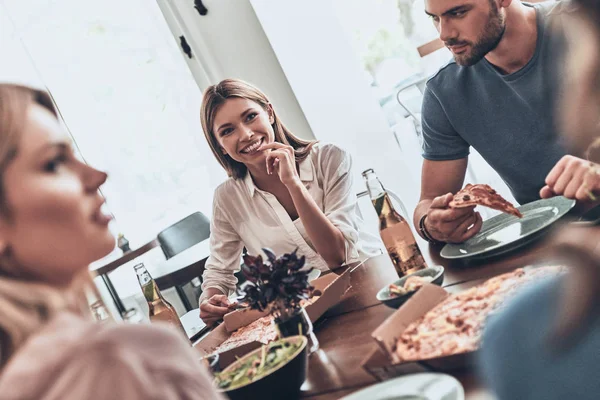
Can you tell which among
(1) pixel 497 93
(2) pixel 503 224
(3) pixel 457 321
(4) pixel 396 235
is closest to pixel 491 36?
(1) pixel 497 93

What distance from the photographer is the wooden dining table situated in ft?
3.32

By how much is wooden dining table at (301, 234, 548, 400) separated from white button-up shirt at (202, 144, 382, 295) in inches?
28.4

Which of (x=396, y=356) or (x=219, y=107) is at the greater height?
(x=219, y=107)

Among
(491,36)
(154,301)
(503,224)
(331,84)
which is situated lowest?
(503,224)

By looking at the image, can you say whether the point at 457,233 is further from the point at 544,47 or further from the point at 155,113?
the point at 155,113

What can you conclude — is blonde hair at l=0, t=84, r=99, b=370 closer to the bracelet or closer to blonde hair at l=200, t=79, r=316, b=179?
the bracelet

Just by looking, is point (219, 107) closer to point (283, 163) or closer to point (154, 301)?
point (283, 163)

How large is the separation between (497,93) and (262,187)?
1048mm

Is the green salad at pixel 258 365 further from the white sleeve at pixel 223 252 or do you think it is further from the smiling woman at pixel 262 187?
the white sleeve at pixel 223 252

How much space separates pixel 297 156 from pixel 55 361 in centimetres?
215

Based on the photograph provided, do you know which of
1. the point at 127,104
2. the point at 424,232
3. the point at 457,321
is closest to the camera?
the point at 457,321

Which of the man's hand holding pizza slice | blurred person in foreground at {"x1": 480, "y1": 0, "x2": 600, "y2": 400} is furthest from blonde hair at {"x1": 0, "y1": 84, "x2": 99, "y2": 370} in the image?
the man's hand holding pizza slice

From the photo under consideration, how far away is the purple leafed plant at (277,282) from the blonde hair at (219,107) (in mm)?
1324

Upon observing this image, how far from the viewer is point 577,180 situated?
1.29 metres
